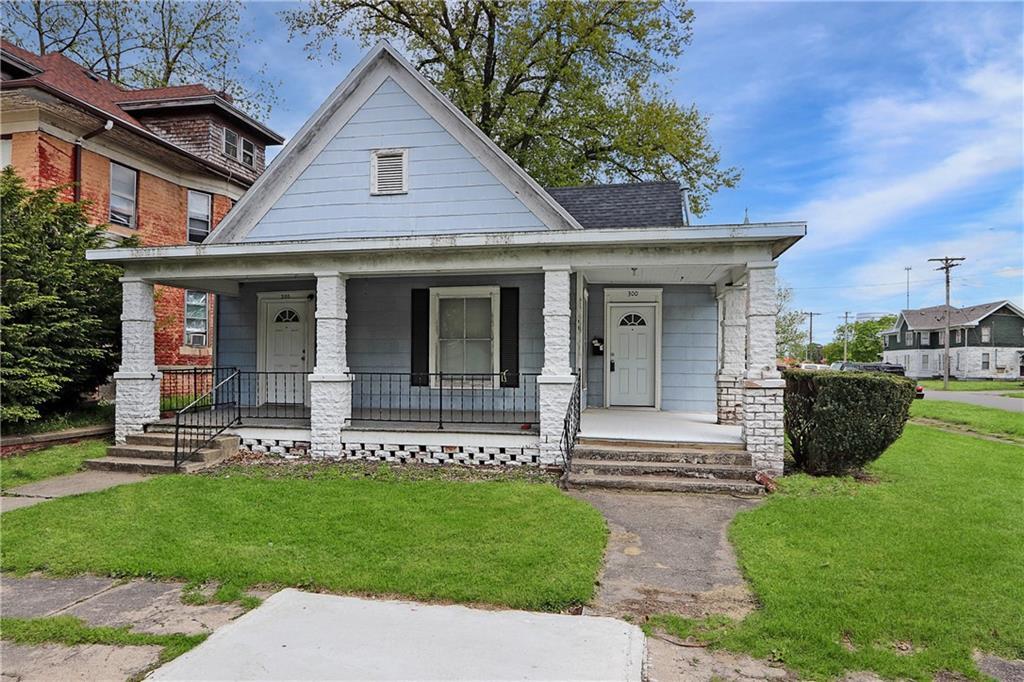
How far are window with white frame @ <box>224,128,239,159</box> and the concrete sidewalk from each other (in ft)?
60.8

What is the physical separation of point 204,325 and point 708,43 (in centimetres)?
1901

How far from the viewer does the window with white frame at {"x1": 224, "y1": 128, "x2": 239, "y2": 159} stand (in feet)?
60.8

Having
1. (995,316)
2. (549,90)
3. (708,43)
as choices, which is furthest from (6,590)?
(995,316)

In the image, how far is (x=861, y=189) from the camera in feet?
67.7

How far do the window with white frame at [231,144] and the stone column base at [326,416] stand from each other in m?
13.6

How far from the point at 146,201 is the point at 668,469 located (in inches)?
627

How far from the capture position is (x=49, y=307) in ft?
29.4

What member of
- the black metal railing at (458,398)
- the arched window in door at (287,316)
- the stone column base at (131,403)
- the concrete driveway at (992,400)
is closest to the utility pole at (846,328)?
the concrete driveway at (992,400)

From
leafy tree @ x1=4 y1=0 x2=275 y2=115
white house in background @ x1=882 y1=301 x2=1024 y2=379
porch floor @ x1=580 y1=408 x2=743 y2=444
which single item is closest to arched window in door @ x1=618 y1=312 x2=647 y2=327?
porch floor @ x1=580 y1=408 x2=743 y2=444

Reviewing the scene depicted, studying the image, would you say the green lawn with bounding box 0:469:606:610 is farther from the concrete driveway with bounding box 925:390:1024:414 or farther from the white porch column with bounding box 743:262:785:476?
the concrete driveway with bounding box 925:390:1024:414

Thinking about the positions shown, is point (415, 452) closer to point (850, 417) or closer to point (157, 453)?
point (157, 453)

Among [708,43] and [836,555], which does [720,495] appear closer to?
[836,555]

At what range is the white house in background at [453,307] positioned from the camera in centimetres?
768

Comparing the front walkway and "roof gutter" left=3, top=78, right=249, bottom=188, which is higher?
"roof gutter" left=3, top=78, right=249, bottom=188
